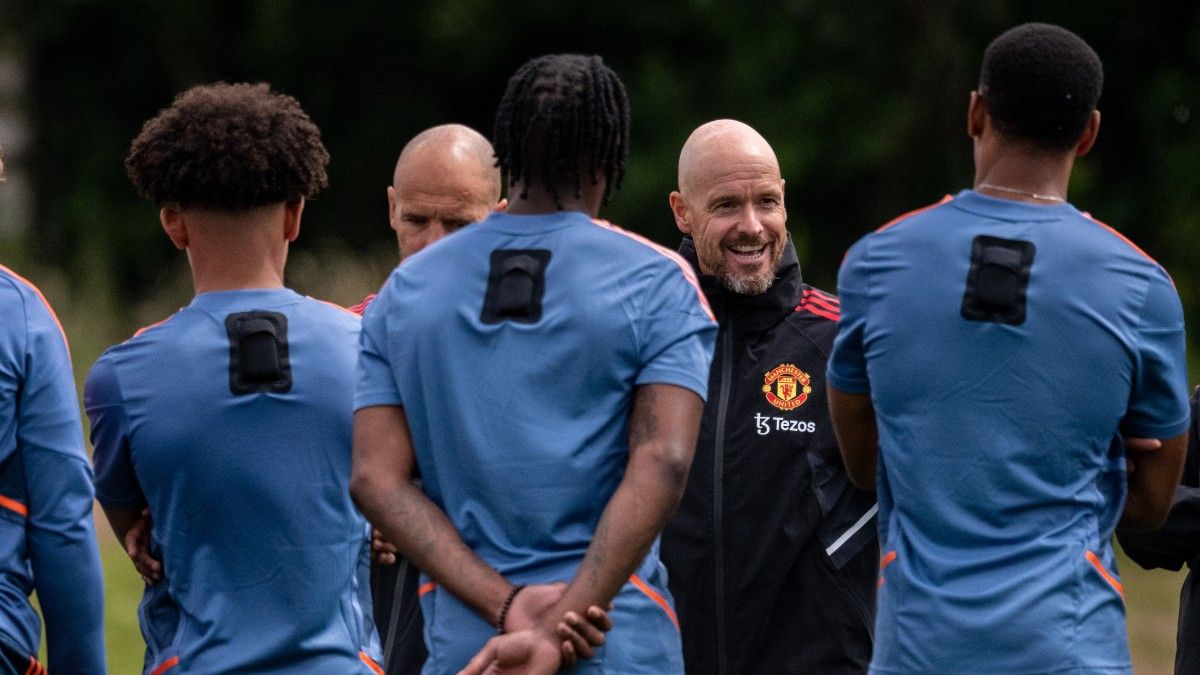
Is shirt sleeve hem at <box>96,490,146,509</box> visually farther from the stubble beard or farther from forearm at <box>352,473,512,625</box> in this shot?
the stubble beard

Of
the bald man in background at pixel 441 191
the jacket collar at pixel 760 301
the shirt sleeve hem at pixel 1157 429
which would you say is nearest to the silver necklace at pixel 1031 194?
the shirt sleeve hem at pixel 1157 429

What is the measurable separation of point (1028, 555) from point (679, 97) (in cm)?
1275

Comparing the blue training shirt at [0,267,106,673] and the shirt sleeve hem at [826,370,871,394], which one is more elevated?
the shirt sleeve hem at [826,370,871,394]

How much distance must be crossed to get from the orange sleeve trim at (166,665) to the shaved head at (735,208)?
1947 mm

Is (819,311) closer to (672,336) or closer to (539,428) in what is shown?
(672,336)

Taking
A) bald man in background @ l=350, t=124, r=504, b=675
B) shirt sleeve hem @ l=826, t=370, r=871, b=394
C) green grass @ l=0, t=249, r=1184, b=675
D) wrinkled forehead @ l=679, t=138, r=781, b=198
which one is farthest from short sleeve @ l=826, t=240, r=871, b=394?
green grass @ l=0, t=249, r=1184, b=675

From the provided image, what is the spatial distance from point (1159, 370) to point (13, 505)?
2288mm

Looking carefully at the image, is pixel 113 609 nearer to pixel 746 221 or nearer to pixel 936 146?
pixel 746 221

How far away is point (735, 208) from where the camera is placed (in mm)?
5129

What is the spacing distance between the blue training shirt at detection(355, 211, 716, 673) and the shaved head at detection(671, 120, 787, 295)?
1513 millimetres

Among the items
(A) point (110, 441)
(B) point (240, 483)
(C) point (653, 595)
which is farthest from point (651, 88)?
(C) point (653, 595)

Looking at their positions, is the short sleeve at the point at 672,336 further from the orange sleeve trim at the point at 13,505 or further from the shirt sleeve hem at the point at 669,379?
the orange sleeve trim at the point at 13,505

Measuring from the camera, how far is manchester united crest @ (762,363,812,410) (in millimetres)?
4891

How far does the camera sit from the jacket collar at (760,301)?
16.4ft
